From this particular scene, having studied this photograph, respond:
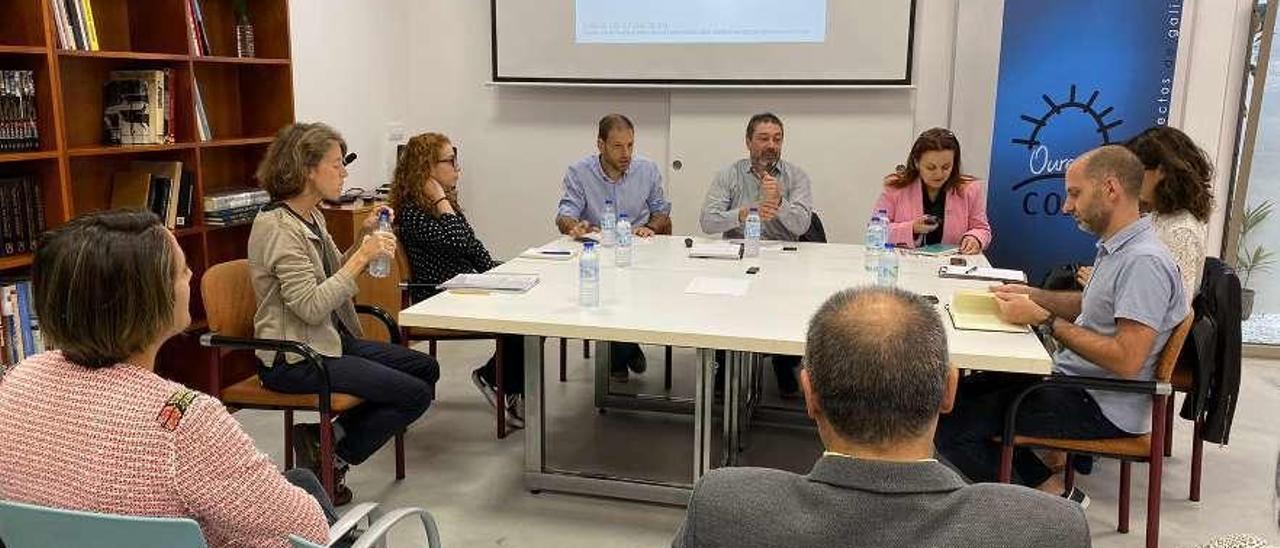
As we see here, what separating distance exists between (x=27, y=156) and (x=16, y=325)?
0.54m

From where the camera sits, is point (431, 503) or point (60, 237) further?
point (431, 503)

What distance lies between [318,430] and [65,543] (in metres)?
1.58

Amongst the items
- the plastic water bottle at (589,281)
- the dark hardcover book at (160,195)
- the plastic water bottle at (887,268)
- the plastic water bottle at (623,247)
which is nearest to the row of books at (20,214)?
the dark hardcover book at (160,195)

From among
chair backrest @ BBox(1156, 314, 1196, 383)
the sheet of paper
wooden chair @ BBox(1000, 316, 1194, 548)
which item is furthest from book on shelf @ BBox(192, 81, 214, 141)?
chair backrest @ BBox(1156, 314, 1196, 383)

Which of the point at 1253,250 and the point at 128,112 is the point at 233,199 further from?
the point at 1253,250

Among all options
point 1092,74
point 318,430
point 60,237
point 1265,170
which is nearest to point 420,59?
point 318,430

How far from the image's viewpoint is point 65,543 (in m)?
1.36

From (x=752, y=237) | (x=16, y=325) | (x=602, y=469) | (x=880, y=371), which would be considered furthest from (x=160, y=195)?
(x=880, y=371)

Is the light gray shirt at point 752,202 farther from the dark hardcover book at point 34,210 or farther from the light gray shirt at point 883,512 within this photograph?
the light gray shirt at point 883,512

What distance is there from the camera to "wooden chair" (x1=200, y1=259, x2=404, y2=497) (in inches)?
104

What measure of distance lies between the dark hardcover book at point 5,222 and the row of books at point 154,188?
1.89ft

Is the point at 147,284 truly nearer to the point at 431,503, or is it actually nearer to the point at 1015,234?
the point at 431,503

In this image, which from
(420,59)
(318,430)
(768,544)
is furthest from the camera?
(420,59)

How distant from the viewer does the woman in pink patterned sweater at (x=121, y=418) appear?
1400 millimetres
